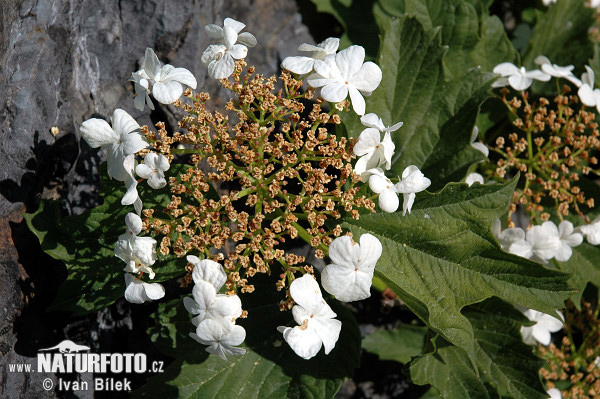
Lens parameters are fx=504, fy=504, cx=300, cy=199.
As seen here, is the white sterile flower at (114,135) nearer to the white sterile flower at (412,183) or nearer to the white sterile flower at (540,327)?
the white sterile flower at (412,183)

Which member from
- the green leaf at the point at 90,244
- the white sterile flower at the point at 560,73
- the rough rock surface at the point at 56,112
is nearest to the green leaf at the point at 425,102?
the white sterile flower at the point at 560,73

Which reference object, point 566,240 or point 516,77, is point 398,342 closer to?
point 566,240

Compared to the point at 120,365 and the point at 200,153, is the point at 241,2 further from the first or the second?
the point at 120,365

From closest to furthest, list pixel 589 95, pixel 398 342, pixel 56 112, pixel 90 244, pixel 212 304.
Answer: pixel 212 304
pixel 90 244
pixel 56 112
pixel 589 95
pixel 398 342

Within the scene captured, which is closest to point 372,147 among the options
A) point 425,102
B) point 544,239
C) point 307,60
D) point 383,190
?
point 383,190

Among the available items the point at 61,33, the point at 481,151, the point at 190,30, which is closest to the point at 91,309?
the point at 61,33

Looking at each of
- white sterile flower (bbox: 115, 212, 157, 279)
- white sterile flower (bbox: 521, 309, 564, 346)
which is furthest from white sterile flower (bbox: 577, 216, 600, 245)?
white sterile flower (bbox: 115, 212, 157, 279)

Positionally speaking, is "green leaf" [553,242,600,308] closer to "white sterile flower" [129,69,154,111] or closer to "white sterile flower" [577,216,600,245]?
"white sterile flower" [577,216,600,245]
